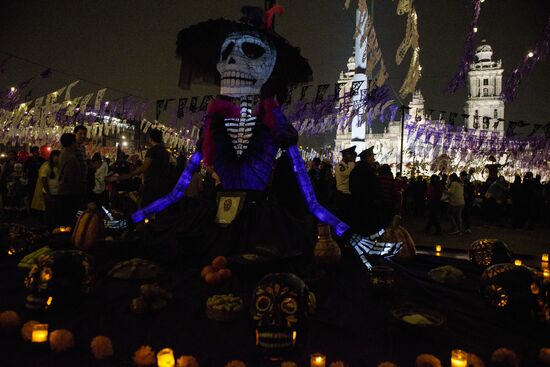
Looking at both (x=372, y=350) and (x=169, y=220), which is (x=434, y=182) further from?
(x=372, y=350)

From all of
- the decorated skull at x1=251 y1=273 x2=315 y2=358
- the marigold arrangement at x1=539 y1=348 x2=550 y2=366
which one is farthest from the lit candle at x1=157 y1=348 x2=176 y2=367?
the marigold arrangement at x1=539 y1=348 x2=550 y2=366

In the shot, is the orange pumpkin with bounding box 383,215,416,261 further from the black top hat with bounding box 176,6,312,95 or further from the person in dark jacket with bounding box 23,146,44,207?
the person in dark jacket with bounding box 23,146,44,207

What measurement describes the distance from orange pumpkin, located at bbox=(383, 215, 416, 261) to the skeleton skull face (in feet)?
8.31

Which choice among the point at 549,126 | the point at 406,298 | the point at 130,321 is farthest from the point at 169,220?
the point at 549,126

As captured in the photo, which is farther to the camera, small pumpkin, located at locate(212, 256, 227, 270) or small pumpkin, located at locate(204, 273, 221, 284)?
small pumpkin, located at locate(212, 256, 227, 270)

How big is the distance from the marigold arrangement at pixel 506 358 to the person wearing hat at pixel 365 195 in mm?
3933

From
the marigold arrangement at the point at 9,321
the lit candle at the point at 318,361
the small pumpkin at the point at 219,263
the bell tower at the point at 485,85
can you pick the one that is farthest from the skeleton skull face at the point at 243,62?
the bell tower at the point at 485,85

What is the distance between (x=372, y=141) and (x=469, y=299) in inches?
3656

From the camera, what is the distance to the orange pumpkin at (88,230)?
186 inches

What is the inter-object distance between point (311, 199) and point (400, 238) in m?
1.95

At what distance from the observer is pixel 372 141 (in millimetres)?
94062

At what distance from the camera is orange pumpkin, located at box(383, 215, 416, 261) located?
18.0ft

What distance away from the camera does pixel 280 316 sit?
269 centimetres

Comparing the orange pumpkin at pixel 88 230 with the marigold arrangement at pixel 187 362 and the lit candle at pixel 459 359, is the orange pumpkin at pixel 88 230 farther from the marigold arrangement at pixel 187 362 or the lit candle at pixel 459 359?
the lit candle at pixel 459 359
